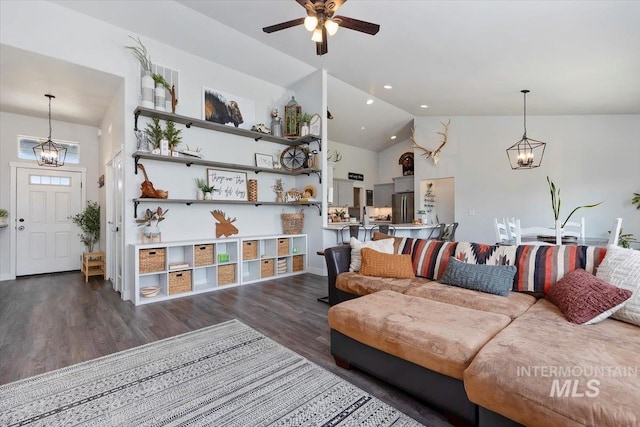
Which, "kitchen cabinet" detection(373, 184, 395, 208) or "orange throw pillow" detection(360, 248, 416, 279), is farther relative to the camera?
"kitchen cabinet" detection(373, 184, 395, 208)

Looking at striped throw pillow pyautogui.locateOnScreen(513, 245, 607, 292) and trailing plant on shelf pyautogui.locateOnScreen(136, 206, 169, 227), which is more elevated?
trailing plant on shelf pyautogui.locateOnScreen(136, 206, 169, 227)

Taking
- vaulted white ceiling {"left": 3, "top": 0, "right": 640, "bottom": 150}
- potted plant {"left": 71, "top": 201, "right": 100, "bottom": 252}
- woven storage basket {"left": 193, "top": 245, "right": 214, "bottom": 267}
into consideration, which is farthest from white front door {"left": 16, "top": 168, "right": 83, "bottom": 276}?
woven storage basket {"left": 193, "top": 245, "right": 214, "bottom": 267}

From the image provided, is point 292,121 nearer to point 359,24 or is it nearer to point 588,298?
point 359,24

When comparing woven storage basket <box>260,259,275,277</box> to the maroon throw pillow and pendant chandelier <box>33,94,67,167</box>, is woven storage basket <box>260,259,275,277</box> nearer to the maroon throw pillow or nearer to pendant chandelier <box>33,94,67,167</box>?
the maroon throw pillow

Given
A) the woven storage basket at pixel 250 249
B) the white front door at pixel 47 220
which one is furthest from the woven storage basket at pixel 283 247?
the white front door at pixel 47 220

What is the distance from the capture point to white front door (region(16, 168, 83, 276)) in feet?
17.6

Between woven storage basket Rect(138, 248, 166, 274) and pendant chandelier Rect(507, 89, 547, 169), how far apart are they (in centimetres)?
620

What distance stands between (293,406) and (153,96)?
4036 millimetres

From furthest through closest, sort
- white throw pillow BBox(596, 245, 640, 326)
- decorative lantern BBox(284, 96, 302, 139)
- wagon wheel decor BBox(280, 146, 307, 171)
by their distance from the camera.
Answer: wagon wheel decor BBox(280, 146, 307, 171)
decorative lantern BBox(284, 96, 302, 139)
white throw pillow BBox(596, 245, 640, 326)

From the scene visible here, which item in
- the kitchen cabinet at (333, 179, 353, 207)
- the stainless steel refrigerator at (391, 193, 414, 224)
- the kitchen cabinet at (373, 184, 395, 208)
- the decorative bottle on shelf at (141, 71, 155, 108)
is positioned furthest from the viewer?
the kitchen cabinet at (373, 184, 395, 208)

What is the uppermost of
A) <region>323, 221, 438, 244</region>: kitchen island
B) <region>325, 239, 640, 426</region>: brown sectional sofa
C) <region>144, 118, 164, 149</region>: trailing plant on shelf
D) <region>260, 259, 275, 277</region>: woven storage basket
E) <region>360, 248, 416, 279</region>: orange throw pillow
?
<region>144, 118, 164, 149</region>: trailing plant on shelf

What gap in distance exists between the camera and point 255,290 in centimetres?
424

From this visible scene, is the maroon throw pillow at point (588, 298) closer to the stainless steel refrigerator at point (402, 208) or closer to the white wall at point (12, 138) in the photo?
the stainless steel refrigerator at point (402, 208)

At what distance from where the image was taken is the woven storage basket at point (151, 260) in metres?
3.69
